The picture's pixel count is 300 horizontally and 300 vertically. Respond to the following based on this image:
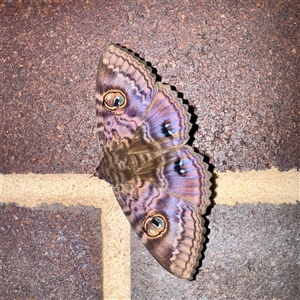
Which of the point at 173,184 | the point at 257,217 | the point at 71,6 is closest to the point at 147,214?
the point at 173,184

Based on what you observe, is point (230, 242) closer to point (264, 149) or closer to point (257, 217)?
point (257, 217)

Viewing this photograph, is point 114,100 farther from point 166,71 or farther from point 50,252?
point 50,252

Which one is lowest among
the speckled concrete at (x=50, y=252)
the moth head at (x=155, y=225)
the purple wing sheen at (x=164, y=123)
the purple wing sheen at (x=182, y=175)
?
the speckled concrete at (x=50, y=252)

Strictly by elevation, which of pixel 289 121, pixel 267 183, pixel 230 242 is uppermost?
pixel 289 121

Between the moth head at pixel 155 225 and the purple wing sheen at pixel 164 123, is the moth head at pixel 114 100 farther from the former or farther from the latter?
the moth head at pixel 155 225

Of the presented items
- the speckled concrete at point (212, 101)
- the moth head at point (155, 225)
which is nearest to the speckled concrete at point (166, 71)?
the speckled concrete at point (212, 101)

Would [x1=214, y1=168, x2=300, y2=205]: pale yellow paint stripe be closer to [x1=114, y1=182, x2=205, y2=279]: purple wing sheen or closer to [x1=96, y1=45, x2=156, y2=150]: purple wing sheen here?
[x1=114, y1=182, x2=205, y2=279]: purple wing sheen

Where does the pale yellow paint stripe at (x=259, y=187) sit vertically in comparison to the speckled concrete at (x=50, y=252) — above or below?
above
